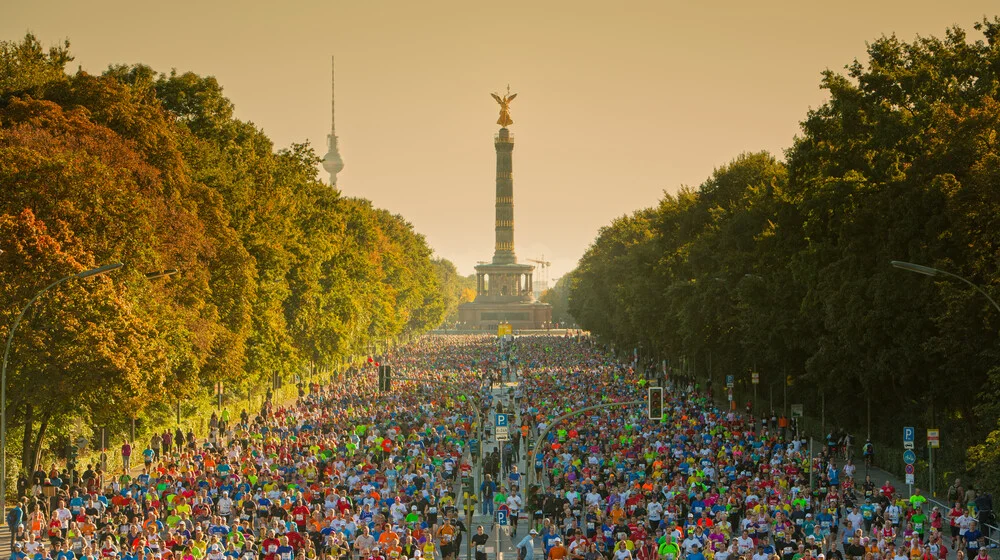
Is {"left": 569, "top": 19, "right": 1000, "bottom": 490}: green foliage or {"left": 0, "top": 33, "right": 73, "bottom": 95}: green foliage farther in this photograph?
{"left": 0, "top": 33, "right": 73, "bottom": 95}: green foliage

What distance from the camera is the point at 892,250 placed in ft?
125

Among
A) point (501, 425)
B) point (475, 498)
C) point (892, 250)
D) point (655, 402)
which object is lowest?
point (475, 498)

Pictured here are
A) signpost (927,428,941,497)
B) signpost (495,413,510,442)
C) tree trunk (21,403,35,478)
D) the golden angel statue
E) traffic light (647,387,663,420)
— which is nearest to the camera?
signpost (927,428,941,497)

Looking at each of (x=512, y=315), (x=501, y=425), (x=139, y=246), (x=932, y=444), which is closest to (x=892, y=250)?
(x=932, y=444)

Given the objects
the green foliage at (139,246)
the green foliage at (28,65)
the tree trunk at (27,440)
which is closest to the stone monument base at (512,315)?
the green foliage at (139,246)

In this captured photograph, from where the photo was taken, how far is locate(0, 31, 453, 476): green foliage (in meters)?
34.6

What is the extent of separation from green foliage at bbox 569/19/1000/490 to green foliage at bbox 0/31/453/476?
66.0ft

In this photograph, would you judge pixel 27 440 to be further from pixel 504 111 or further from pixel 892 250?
pixel 504 111

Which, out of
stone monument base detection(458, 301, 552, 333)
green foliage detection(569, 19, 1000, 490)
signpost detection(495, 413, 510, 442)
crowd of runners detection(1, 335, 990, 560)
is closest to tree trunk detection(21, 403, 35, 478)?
crowd of runners detection(1, 335, 990, 560)

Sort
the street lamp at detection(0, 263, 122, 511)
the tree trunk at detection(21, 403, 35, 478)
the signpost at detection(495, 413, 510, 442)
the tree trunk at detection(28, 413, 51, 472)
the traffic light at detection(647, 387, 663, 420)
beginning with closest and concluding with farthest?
the street lamp at detection(0, 263, 122, 511) < the tree trunk at detection(21, 403, 35, 478) < the tree trunk at detection(28, 413, 51, 472) < the traffic light at detection(647, 387, 663, 420) < the signpost at detection(495, 413, 510, 442)

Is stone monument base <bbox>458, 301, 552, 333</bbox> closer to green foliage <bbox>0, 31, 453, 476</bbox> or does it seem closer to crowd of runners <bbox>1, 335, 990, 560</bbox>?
green foliage <bbox>0, 31, 453, 476</bbox>

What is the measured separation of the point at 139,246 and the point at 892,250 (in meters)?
21.6

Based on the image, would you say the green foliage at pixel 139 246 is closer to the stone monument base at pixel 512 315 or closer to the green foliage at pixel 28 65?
the green foliage at pixel 28 65

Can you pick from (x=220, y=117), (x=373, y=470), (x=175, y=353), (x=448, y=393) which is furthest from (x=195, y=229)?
(x=448, y=393)
